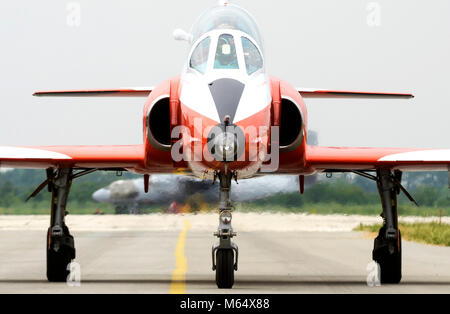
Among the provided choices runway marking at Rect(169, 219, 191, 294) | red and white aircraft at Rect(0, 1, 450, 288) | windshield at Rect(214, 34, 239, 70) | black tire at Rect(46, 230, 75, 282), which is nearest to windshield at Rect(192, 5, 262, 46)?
red and white aircraft at Rect(0, 1, 450, 288)

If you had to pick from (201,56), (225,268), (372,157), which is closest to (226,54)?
(201,56)

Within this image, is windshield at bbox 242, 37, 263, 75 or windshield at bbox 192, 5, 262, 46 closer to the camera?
windshield at bbox 242, 37, 263, 75

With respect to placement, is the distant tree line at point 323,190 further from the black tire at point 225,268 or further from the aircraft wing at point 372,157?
the black tire at point 225,268

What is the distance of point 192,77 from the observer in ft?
49.7

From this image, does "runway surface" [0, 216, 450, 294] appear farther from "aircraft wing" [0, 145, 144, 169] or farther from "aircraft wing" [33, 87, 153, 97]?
"aircraft wing" [33, 87, 153, 97]

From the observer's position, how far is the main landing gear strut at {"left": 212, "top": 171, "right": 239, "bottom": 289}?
47.4ft

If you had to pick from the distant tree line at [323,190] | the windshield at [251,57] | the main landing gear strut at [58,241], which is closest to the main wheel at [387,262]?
→ the windshield at [251,57]

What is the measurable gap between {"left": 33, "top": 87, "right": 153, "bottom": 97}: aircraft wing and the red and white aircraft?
22mm

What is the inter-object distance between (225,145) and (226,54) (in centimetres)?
208
